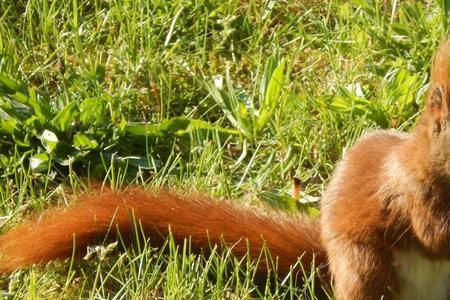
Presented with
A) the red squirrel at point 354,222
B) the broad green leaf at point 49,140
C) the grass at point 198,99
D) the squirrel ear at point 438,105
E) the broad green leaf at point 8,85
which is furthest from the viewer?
the broad green leaf at point 8,85

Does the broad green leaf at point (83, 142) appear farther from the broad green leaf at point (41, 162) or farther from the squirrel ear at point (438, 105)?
the squirrel ear at point (438, 105)

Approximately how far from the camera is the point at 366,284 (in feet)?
10.1

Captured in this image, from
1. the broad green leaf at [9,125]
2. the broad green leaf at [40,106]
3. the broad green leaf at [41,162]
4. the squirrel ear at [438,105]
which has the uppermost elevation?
the squirrel ear at [438,105]

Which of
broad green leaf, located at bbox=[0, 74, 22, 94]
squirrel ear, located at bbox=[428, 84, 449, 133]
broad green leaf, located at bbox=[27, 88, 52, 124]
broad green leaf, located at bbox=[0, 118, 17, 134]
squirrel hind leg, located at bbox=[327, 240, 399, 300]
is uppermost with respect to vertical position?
squirrel ear, located at bbox=[428, 84, 449, 133]

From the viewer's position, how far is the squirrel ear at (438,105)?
9.58 feet

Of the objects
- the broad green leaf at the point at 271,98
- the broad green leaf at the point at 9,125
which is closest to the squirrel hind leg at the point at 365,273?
the broad green leaf at the point at 271,98

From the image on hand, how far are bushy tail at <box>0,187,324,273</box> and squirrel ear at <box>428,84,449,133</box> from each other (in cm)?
49

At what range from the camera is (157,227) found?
321 cm

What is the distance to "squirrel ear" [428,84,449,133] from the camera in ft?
9.58

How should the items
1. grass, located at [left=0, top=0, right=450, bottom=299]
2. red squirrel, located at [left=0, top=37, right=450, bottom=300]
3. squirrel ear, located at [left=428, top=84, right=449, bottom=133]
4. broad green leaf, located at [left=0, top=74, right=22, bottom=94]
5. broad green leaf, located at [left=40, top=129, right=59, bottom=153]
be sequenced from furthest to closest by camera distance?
broad green leaf, located at [left=0, top=74, right=22, bottom=94] < broad green leaf, located at [left=40, top=129, right=59, bottom=153] < grass, located at [left=0, top=0, right=450, bottom=299] < red squirrel, located at [left=0, top=37, right=450, bottom=300] < squirrel ear, located at [left=428, top=84, right=449, bottom=133]

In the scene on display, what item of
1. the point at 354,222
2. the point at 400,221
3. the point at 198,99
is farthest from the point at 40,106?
the point at 400,221

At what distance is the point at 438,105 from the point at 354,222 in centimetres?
36

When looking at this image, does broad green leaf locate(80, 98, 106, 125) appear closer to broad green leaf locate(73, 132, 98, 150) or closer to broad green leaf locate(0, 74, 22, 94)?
broad green leaf locate(73, 132, 98, 150)

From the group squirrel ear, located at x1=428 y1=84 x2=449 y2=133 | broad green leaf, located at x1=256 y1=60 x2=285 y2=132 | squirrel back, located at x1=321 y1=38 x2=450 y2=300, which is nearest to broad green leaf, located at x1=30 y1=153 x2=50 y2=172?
broad green leaf, located at x1=256 y1=60 x2=285 y2=132
